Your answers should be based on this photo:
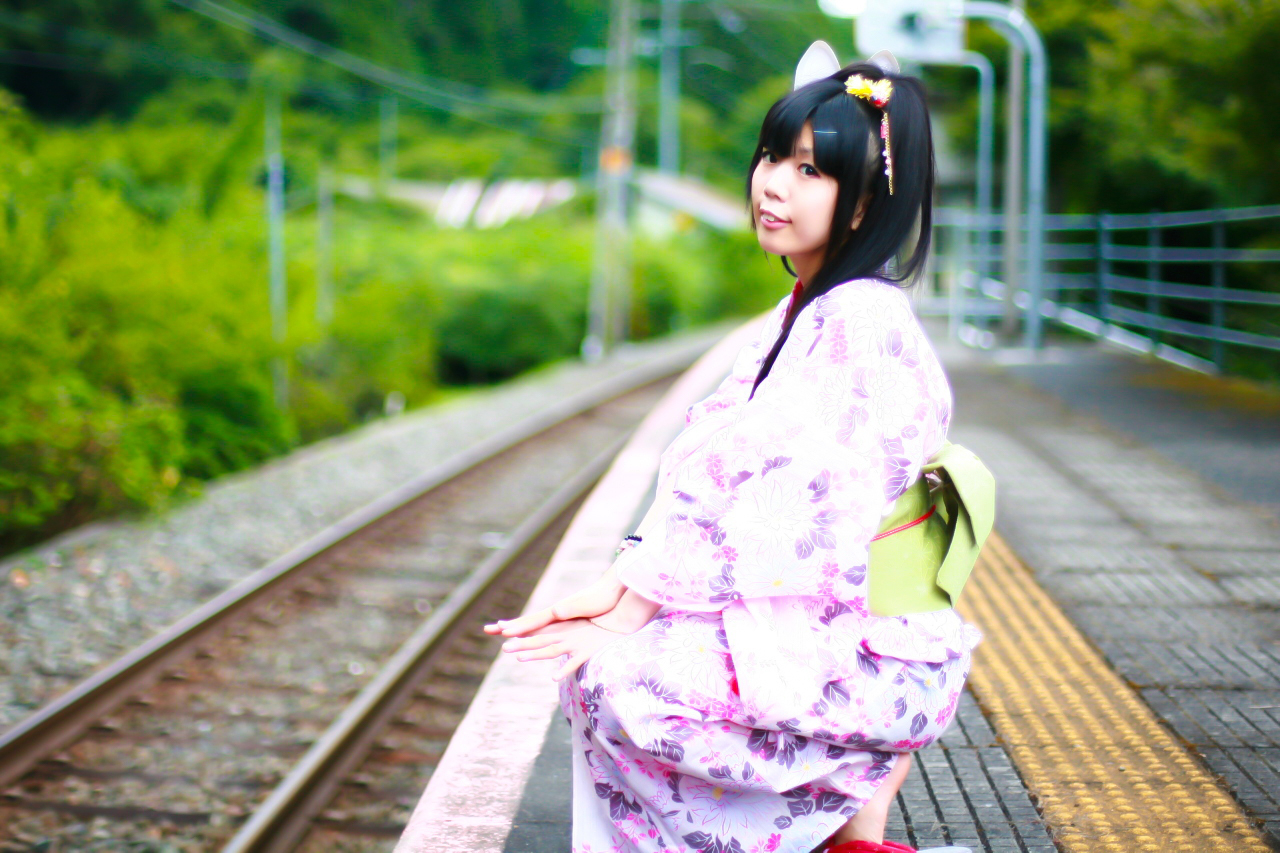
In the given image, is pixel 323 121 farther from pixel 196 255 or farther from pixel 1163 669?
pixel 1163 669

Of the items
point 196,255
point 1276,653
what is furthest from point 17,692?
point 196,255

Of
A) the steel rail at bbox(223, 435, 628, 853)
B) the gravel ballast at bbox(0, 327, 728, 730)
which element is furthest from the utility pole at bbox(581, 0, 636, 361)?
the steel rail at bbox(223, 435, 628, 853)

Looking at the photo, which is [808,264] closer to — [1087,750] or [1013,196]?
[1087,750]

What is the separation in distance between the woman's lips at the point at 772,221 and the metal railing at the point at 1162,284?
6539 mm

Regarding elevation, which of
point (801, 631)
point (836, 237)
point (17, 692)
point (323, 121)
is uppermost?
point (323, 121)

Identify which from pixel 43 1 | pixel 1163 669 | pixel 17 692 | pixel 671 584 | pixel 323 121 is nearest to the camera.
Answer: pixel 671 584

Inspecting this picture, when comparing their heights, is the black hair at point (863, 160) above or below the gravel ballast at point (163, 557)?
above

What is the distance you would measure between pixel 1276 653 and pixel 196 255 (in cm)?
971

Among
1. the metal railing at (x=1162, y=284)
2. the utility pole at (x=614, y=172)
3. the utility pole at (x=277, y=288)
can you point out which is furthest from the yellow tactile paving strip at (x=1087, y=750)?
the utility pole at (x=614, y=172)

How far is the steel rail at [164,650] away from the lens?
3.69 metres

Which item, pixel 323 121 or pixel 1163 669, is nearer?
pixel 1163 669

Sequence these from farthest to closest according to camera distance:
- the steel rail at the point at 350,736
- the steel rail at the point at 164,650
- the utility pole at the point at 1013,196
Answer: the utility pole at the point at 1013,196
the steel rail at the point at 164,650
the steel rail at the point at 350,736

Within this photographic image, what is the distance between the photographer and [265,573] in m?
5.75

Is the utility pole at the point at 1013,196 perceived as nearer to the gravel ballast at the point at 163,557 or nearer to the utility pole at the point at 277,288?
the gravel ballast at the point at 163,557
